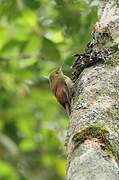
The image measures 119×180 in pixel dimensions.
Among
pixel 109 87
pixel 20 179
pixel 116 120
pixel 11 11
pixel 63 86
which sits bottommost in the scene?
pixel 116 120

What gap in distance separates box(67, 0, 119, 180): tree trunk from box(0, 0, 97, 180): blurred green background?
1.18 meters

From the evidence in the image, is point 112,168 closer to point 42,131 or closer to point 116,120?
point 116,120

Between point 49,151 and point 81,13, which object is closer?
point 81,13

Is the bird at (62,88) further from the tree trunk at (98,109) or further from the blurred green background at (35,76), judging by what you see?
the blurred green background at (35,76)

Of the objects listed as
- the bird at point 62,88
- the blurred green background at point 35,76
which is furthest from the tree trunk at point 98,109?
the blurred green background at point 35,76

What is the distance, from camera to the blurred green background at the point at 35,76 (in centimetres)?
368

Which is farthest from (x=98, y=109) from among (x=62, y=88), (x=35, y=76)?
(x=35, y=76)

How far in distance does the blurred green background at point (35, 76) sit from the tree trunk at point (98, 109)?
1.18m

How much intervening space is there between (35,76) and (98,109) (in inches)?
125

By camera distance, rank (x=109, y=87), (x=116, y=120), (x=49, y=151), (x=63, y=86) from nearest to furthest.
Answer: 1. (x=116, y=120)
2. (x=109, y=87)
3. (x=63, y=86)
4. (x=49, y=151)

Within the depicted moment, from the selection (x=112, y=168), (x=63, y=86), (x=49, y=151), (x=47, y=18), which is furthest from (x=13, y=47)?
(x=112, y=168)

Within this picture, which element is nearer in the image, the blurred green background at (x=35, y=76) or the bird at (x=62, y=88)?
the bird at (x=62, y=88)

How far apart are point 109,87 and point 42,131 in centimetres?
381

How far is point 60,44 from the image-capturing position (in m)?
4.03
